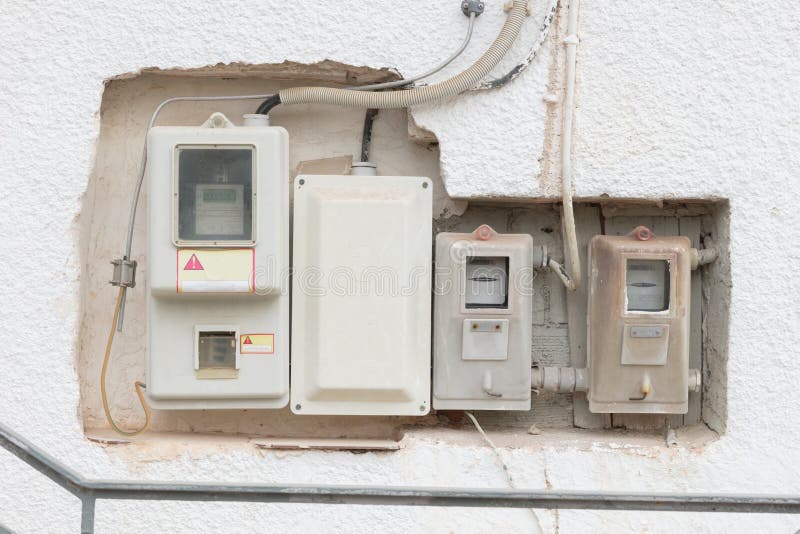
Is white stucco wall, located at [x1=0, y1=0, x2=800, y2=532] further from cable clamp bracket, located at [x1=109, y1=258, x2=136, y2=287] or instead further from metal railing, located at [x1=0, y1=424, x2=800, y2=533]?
metal railing, located at [x1=0, y1=424, x2=800, y2=533]

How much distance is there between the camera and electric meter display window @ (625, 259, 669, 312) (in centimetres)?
237

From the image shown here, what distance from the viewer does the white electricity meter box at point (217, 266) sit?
2.22 metres

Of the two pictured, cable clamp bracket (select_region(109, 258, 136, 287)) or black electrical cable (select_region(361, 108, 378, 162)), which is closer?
cable clamp bracket (select_region(109, 258, 136, 287))

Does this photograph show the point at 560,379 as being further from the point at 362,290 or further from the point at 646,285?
the point at 362,290

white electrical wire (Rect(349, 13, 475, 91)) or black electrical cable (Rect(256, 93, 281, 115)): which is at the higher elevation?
white electrical wire (Rect(349, 13, 475, 91))

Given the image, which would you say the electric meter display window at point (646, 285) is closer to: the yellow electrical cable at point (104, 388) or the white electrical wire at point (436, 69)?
the white electrical wire at point (436, 69)

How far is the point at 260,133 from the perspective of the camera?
224cm

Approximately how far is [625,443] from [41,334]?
148cm

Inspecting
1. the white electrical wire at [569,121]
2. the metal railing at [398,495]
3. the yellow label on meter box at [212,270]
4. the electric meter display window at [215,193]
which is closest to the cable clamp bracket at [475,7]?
the white electrical wire at [569,121]

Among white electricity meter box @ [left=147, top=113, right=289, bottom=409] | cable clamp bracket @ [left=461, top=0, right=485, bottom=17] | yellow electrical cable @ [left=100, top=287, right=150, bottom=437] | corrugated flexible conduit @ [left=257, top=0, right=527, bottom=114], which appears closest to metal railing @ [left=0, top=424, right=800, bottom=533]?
white electricity meter box @ [left=147, top=113, right=289, bottom=409]

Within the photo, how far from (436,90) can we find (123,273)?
89 cm

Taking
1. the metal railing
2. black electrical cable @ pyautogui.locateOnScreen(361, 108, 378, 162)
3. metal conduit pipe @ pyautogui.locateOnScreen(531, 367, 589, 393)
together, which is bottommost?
the metal railing

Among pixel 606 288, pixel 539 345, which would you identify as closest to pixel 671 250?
pixel 606 288

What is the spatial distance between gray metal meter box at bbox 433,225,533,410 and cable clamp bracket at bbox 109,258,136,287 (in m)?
0.77
